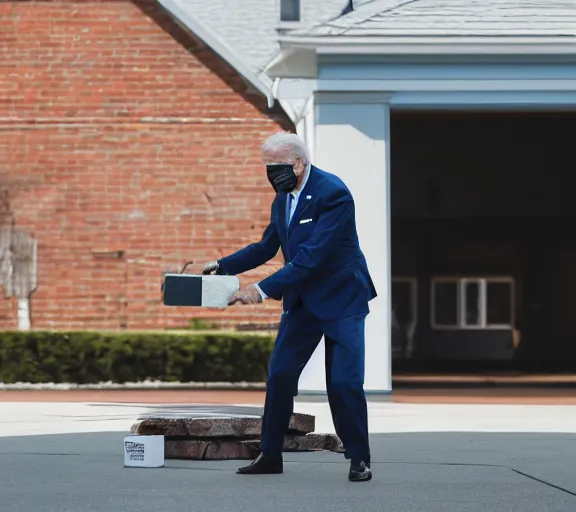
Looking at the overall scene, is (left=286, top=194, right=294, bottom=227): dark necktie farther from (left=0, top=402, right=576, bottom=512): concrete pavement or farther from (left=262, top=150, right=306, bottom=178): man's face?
(left=0, top=402, right=576, bottom=512): concrete pavement

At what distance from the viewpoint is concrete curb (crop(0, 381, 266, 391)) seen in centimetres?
1972

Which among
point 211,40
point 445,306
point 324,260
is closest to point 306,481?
point 324,260

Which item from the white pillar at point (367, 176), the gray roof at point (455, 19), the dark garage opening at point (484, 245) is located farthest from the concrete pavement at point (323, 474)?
the dark garage opening at point (484, 245)

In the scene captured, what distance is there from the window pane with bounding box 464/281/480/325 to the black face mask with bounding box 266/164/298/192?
24843 mm

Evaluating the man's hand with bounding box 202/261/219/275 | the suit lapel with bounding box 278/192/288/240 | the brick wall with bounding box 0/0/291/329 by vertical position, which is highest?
the brick wall with bounding box 0/0/291/329

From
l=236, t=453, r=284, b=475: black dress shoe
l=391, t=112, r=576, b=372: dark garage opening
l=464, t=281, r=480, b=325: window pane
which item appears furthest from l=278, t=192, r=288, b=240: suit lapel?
l=464, t=281, r=480, b=325: window pane

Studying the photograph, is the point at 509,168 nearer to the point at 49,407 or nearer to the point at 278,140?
the point at 49,407

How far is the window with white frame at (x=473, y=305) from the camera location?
32781 mm

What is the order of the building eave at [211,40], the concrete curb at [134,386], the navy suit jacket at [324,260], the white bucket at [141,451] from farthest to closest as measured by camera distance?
1. the building eave at [211,40]
2. the concrete curb at [134,386]
3. the white bucket at [141,451]
4. the navy suit jacket at [324,260]

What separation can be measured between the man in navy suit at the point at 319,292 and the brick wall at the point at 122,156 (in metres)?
13.1

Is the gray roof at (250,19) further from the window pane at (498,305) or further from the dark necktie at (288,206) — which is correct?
the dark necktie at (288,206)

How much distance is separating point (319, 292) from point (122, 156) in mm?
13726

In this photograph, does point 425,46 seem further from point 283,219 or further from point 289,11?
point 283,219

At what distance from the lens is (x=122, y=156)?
70.6 feet
